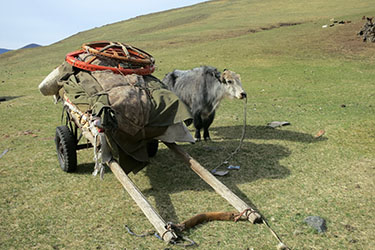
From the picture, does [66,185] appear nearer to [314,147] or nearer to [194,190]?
[194,190]

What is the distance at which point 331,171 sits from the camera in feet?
20.6

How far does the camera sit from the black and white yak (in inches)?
306

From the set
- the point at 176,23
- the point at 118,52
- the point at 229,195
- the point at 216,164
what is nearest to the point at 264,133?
the point at 216,164

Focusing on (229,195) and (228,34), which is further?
(228,34)

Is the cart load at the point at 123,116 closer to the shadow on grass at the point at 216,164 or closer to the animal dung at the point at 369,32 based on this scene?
the shadow on grass at the point at 216,164

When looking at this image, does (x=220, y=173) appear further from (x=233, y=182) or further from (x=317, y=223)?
(x=317, y=223)

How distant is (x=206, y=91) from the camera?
805 cm

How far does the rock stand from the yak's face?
3.56m

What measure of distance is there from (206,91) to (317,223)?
4.32 meters

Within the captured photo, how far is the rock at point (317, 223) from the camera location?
14.3 ft

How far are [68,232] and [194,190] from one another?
1987 mm

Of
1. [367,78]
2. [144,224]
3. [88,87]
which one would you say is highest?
[88,87]

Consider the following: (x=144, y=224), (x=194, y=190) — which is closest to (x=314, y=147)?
(x=194, y=190)

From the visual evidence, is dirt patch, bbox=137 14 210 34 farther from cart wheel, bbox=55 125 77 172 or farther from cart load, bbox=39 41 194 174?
cart wheel, bbox=55 125 77 172
